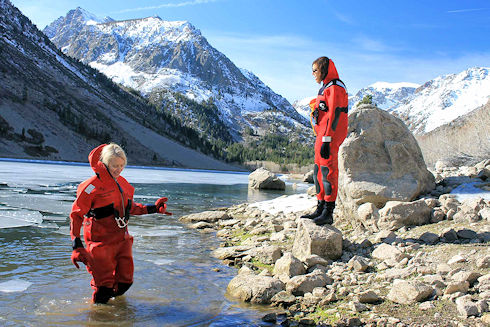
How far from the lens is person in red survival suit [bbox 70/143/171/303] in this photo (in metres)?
4.98

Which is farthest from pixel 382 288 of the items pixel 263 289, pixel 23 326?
pixel 23 326

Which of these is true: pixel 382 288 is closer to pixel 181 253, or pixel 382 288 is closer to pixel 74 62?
pixel 181 253

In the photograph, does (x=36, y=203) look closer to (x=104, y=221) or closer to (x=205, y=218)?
(x=205, y=218)

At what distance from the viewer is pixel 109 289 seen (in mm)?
5395

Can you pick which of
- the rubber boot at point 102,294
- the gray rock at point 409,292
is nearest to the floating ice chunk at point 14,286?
the rubber boot at point 102,294

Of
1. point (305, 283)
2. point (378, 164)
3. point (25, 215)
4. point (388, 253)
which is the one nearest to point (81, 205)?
point (305, 283)

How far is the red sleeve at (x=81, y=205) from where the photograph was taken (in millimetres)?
4938

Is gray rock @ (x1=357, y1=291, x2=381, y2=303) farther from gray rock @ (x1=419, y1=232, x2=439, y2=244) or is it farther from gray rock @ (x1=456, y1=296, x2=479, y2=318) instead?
gray rock @ (x1=419, y1=232, x2=439, y2=244)

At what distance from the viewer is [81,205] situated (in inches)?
195

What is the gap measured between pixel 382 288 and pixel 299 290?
4.04 ft

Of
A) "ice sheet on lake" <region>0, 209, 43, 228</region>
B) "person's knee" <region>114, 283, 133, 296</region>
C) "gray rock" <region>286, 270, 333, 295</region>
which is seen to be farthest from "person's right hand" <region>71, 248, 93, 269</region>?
"ice sheet on lake" <region>0, 209, 43, 228</region>

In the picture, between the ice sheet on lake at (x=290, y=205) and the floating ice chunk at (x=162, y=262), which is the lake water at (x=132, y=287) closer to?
the floating ice chunk at (x=162, y=262)

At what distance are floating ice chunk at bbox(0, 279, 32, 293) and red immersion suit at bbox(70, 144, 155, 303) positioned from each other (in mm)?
1654

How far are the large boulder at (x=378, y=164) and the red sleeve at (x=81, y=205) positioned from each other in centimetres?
684
